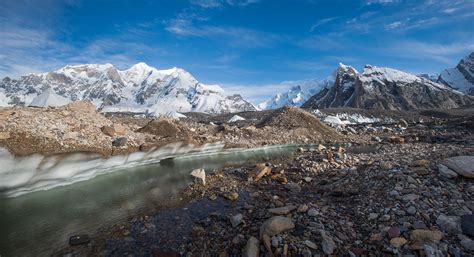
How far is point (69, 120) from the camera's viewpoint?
19.2 m

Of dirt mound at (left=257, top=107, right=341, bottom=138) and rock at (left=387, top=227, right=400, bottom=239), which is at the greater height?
dirt mound at (left=257, top=107, right=341, bottom=138)

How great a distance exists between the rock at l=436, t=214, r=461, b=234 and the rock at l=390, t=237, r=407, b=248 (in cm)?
120

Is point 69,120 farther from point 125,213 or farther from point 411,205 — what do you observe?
point 411,205

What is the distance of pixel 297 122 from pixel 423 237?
4656 cm

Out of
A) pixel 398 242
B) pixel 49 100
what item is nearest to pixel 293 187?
pixel 398 242

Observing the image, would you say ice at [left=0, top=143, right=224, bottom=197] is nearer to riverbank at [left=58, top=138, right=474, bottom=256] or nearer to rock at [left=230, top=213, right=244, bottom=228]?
riverbank at [left=58, top=138, right=474, bottom=256]

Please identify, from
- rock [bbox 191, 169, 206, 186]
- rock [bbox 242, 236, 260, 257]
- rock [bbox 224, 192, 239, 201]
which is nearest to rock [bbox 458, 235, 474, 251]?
rock [bbox 242, 236, 260, 257]

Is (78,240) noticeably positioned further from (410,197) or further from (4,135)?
(410,197)

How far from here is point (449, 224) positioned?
7094 mm

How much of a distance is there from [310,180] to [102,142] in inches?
555

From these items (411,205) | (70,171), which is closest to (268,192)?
(411,205)

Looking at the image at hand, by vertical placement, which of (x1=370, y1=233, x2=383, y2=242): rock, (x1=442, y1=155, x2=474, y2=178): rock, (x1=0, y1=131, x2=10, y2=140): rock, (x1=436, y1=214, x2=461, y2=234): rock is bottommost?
(x1=370, y1=233, x2=383, y2=242): rock

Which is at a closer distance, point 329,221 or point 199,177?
point 329,221

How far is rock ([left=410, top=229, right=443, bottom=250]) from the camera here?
21.5ft
